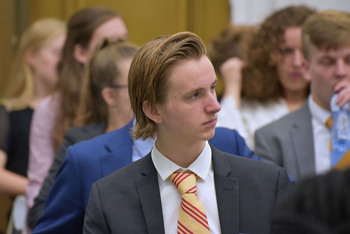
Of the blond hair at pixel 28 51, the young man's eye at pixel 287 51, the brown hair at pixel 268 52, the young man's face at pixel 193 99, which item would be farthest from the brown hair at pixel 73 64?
the young man's face at pixel 193 99

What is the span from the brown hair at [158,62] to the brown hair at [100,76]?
123cm

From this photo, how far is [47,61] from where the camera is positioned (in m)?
4.81

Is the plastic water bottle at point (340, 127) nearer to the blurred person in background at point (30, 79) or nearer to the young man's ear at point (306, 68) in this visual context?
the young man's ear at point (306, 68)

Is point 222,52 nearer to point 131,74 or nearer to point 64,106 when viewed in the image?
point 64,106

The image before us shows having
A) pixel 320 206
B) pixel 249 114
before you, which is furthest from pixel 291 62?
pixel 320 206

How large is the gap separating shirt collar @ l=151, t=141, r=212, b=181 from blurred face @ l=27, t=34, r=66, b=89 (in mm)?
2601

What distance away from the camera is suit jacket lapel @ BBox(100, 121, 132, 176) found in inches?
114

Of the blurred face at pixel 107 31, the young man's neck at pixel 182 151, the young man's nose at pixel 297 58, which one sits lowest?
the young man's nose at pixel 297 58

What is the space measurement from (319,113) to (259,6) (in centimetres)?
200

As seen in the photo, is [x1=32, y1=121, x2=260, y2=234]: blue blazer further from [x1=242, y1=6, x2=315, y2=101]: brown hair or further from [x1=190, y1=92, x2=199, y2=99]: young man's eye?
[x1=242, y1=6, x2=315, y2=101]: brown hair

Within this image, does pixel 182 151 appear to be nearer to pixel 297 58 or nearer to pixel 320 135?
pixel 320 135

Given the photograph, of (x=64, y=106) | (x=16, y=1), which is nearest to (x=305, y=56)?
(x=64, y=106)

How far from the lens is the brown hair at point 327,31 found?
3545 mm

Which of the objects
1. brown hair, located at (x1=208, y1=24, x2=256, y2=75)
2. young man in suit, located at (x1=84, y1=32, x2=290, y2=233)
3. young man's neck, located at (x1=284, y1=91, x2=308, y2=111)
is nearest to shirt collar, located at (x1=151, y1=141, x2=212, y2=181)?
young man in suit, located at (x1=84, y1=32, x2=290, y2=233)
